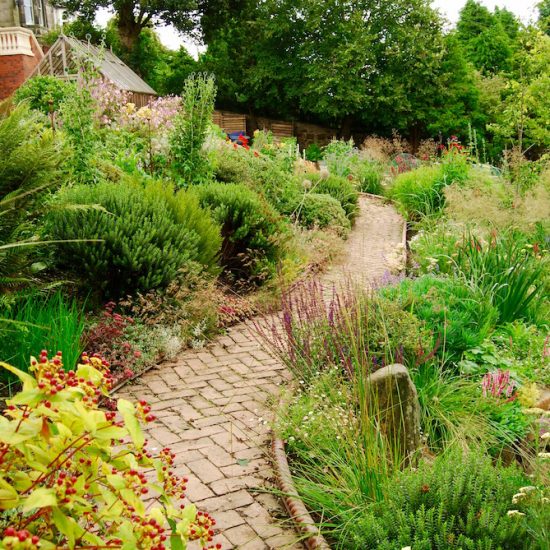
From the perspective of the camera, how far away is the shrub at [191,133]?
7836 mm

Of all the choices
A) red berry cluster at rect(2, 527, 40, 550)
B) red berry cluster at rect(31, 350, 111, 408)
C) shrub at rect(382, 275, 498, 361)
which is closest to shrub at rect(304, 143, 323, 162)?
shrub at rect(382, 275, 498, 361)

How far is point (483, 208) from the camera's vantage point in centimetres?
657

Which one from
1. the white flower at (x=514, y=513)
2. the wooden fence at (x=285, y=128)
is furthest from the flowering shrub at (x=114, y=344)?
the wooden fence at (x=285, y=128)

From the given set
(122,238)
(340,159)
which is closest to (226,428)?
(122,238)

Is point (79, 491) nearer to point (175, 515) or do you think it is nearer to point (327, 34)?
point (175, 515)

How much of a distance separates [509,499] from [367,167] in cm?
1357

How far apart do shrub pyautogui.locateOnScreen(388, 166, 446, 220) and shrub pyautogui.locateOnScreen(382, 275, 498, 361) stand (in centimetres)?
552

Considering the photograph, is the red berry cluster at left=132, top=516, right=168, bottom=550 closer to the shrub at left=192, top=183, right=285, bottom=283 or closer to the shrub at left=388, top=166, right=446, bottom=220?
the shrub at left=192, top=183, right=285, bottom=283

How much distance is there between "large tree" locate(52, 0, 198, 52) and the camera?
2789cm

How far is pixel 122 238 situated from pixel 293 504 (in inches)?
112

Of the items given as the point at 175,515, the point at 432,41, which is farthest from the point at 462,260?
the point at 432,41

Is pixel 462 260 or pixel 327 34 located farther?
pixel 327 34

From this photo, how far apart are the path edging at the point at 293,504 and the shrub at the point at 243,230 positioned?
342 centimetres

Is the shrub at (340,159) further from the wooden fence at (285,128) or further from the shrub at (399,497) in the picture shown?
the shrub at (399,497)
